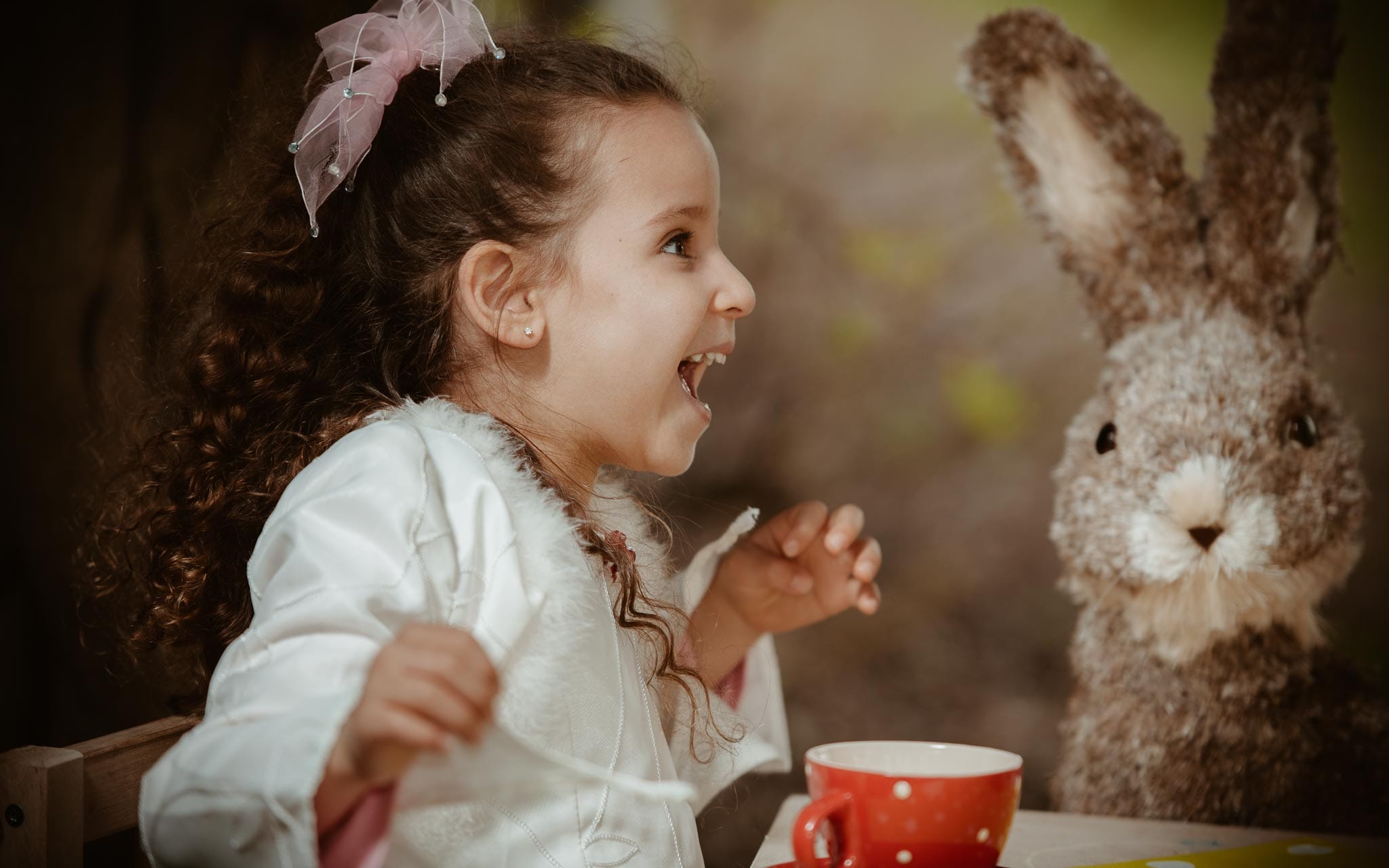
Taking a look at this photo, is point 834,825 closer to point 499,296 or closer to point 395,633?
point 395,633

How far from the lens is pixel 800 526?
0.92m

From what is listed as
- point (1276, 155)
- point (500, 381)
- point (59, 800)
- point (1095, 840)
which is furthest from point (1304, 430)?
point (59, 800)

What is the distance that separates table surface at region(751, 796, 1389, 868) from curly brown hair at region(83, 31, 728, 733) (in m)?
0.25

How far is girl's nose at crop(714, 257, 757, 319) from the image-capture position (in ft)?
2.69

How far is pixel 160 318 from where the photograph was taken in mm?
956

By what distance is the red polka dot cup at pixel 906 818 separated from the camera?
21.8 inches

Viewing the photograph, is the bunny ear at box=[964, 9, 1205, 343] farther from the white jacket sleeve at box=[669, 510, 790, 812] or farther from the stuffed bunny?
the white jacket sleeve at box=[669, 510, 790, 812]

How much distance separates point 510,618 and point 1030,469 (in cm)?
57

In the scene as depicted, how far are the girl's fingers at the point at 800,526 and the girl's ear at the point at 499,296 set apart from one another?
28cm

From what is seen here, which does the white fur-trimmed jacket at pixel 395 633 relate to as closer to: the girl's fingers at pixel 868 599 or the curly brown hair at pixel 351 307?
the curly brown hair at pixel 351 307

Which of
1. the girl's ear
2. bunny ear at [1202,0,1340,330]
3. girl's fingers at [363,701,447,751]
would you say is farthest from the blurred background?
girl's fingers at [363,701,447,751]

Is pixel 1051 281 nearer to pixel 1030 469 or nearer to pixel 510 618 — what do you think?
pixel 1030 469

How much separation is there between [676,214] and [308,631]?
409 millimetres

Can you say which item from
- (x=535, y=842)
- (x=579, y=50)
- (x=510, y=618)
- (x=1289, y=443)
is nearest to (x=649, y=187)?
(x=579, y=50)
